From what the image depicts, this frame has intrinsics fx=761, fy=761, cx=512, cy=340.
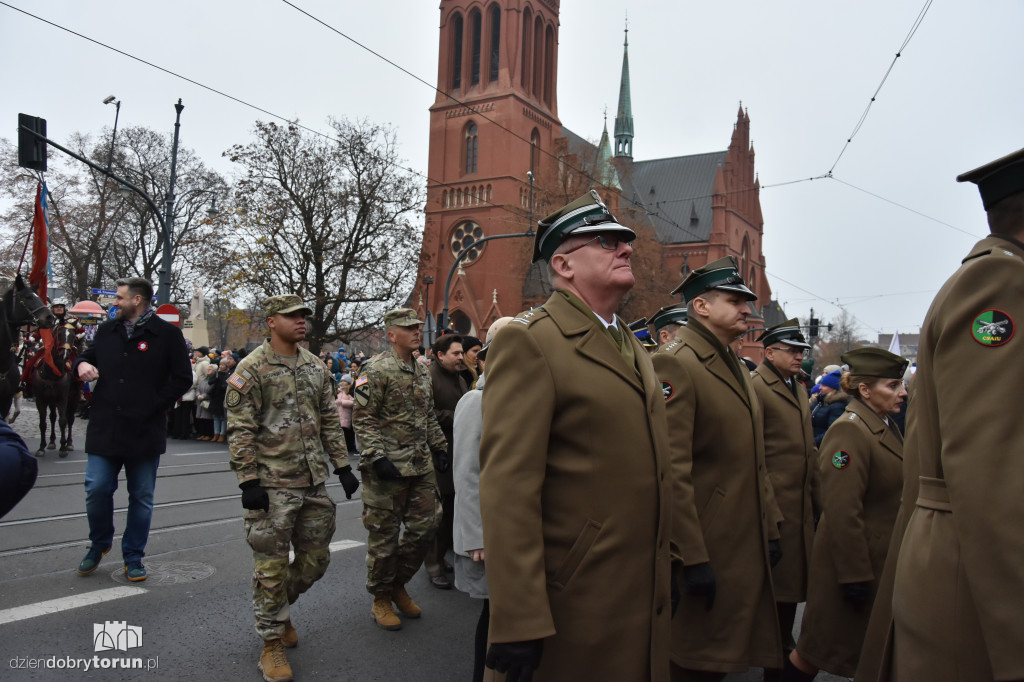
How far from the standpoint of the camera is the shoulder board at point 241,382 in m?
4.65

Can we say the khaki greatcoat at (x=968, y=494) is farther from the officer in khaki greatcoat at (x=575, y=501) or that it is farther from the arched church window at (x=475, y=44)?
the arched church window at (x=475, y=44)

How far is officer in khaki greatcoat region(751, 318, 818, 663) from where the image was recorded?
4477 millimetres

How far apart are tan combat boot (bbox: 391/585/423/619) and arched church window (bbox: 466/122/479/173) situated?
4868cm

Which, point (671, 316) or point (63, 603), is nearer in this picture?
point (63, 603)

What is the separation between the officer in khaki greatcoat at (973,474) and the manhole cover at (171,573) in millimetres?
5275

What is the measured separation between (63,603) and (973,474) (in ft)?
18.2

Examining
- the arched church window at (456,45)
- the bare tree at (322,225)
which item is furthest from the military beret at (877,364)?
the arched church window at (456,45)

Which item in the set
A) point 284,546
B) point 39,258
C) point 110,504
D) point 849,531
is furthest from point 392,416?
point 39,258

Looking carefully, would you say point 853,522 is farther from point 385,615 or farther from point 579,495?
point 385,615

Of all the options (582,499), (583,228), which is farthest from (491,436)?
(583,228)

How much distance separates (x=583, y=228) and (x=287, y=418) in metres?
2.81

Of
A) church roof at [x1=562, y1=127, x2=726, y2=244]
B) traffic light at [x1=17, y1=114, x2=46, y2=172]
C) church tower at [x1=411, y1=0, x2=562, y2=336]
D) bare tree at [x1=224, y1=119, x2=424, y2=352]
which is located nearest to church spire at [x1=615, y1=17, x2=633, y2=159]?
church roof at [x1=562, y1=127, x2=726, y2=244]

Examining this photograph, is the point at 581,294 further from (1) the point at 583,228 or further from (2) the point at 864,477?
(2) the point at 864,477

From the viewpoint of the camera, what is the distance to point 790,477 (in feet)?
14.8
